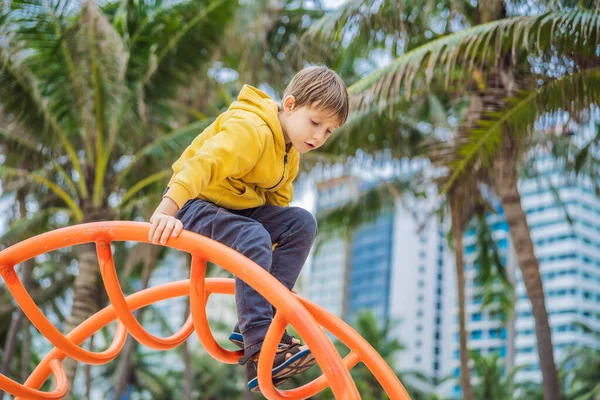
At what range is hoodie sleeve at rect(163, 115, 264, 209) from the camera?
2.48 metres

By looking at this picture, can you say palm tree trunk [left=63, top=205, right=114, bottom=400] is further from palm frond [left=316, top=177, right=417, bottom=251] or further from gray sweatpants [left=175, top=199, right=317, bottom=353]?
gray sweatpants [left=175, top=199, right=317, bottom=353]

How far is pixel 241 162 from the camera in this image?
262cm

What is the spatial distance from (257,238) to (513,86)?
4825 millimetres

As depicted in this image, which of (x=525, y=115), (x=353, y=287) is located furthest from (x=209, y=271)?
(x=353, y=287)

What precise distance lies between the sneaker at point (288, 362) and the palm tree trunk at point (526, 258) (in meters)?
4.94

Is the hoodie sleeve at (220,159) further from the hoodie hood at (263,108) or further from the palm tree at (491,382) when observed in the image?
the palm tree at (491,382)

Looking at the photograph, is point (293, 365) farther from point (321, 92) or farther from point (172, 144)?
point (172, 144)

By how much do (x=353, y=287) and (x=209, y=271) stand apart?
63.4 metres

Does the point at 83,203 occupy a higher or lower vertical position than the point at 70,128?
lower

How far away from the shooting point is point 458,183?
753 cm

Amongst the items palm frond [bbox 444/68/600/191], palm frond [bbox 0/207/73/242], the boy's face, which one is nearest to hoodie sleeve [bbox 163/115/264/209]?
the boy's face

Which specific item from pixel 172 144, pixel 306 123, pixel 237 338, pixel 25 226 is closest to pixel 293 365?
pixel 237 338

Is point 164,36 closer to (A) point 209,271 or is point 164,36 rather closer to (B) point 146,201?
(B) point 146,201

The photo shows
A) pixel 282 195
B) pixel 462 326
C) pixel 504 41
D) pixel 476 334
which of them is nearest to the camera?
pixel 282 195
